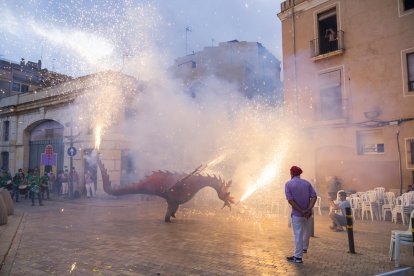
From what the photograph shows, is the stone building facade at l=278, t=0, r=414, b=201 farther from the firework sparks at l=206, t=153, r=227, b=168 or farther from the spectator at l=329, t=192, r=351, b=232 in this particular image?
the spectator at l=329, t=192, r=351, b=232

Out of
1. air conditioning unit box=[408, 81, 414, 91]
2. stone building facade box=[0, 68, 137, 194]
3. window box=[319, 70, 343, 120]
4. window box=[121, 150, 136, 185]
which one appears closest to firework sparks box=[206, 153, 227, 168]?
stone building facade box=[0, 68, 137, 194]

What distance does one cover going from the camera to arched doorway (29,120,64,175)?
1956cm

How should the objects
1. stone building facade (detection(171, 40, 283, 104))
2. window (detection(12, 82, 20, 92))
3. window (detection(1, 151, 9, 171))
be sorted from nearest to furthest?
1. stone building facade (detection(171, 40, 283, 104))
2. window (detection(1, 151, 9, 171))
3. window (detection(12, 82, 20, 92))

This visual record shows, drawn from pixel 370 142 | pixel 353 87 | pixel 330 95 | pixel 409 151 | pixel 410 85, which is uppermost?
pixel 353 87

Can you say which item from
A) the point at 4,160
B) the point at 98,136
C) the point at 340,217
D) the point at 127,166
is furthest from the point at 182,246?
the point at 4,160

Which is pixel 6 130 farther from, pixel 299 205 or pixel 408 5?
pixel 408 5

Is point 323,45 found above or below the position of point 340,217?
above

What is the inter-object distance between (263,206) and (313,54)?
294 inches

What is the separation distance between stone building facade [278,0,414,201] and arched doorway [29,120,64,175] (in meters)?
13.7

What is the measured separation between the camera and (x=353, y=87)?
13477 millimetres

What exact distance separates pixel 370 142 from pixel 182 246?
32.0 ft

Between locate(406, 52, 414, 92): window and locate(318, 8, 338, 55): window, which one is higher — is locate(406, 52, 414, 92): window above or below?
below

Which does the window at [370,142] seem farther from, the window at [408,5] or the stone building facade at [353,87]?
the window at [408,5]

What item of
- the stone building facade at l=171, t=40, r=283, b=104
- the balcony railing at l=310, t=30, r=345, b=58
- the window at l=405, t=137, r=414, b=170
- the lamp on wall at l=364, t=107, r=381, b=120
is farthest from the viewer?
the stone building facade at l=171, t=40, r=283, b=104
